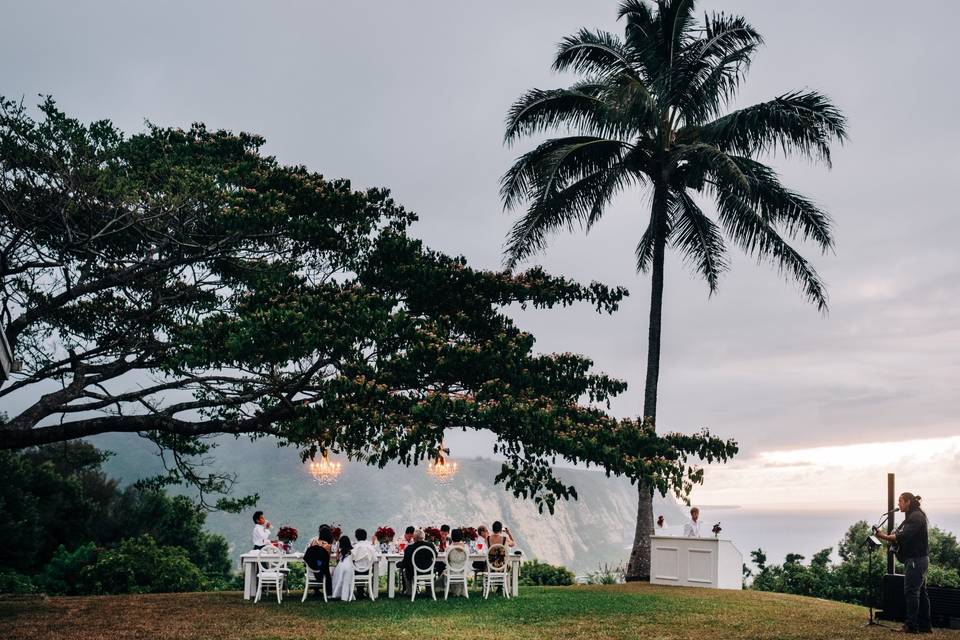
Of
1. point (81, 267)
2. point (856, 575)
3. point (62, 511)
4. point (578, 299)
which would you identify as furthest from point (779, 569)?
point (62, 511)

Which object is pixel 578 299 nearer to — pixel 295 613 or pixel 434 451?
pixel 434 451

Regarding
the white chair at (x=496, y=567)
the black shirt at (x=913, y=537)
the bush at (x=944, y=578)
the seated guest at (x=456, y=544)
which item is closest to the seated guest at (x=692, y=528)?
the white chair at (x=496, y=567)

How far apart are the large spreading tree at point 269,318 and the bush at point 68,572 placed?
22.8 ft

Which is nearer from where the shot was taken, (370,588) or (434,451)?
(434,451)

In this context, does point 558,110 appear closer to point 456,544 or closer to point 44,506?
point 456,544

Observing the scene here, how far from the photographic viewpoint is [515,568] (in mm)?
18156

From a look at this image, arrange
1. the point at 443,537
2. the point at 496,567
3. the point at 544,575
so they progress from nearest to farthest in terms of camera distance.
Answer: the point at 496,567, the point at 443,537, the point at 544,575

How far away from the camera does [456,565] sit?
1767 centimetres

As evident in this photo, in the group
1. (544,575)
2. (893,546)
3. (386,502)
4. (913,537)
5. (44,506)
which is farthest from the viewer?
(386,502)

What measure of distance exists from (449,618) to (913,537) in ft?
23.5

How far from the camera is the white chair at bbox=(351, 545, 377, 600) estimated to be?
17.1 meters

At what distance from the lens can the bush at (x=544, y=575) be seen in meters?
23.7

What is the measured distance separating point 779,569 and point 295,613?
50.4 feet

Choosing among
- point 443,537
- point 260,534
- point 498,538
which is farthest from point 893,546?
point 260,534
